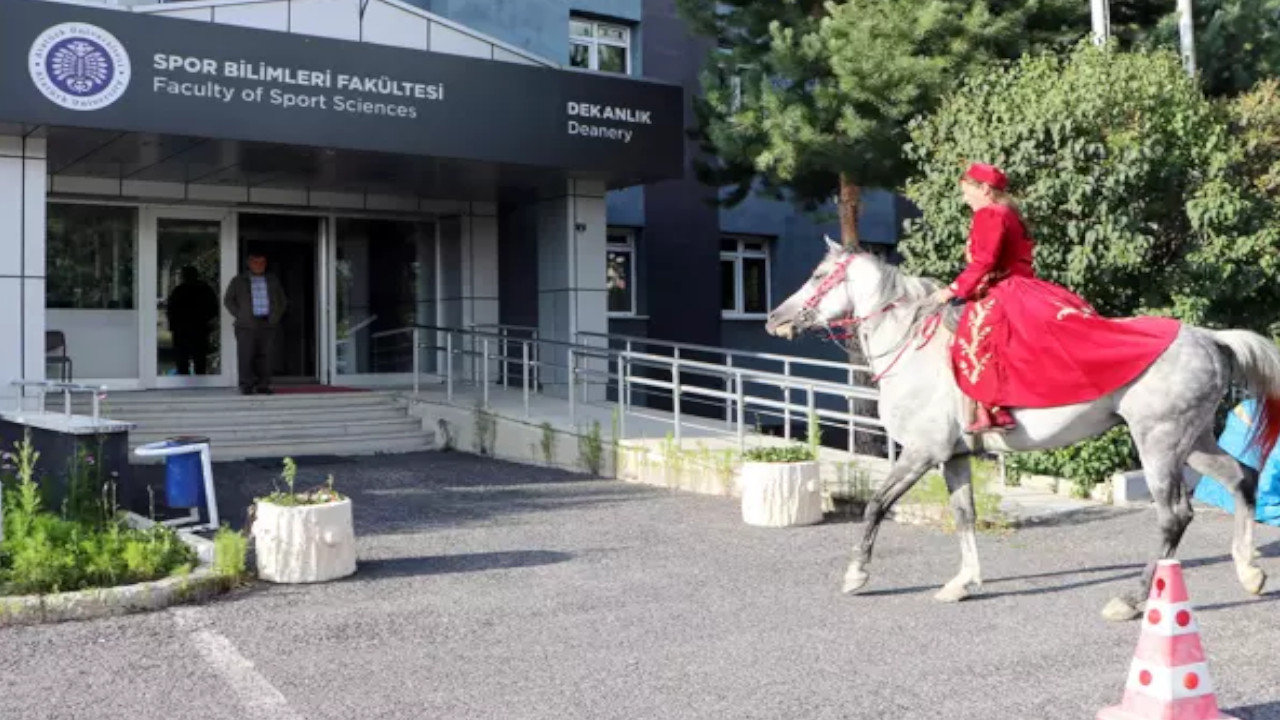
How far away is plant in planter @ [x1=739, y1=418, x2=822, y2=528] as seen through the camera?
948cm

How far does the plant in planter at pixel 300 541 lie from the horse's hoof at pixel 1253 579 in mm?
5085

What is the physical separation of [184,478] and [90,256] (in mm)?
8715

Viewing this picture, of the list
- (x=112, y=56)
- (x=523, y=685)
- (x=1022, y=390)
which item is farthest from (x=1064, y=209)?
(x=112, y=56)

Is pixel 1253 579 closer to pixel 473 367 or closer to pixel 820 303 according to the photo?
pixel 820 303

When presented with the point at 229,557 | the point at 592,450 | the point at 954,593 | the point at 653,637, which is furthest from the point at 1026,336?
the point at 592,450

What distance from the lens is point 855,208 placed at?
15609mm

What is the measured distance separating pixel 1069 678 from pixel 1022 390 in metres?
1.74

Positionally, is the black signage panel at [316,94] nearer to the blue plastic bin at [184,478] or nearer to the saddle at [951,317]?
the blue plastic bin at [184,478]

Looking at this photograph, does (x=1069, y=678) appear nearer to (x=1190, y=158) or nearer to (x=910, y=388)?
(x=910, y=388)

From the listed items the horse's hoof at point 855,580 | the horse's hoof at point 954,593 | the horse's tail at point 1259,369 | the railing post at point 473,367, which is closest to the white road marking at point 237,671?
the horse's hoof at point 855,580

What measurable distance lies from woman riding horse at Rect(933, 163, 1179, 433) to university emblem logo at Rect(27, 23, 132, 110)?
29.3ft

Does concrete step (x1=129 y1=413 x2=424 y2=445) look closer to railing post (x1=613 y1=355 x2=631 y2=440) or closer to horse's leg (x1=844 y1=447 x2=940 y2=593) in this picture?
railing post (x1=613 y1=355 x2=631 y2=440)

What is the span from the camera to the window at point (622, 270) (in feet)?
67.2

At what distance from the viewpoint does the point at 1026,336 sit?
6.56 m
